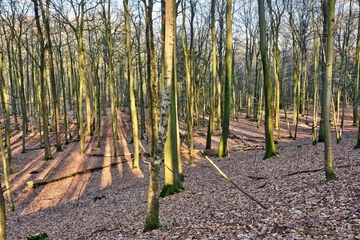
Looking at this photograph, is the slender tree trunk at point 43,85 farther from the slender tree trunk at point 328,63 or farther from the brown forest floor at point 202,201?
the slender tree trunk at point 328,63

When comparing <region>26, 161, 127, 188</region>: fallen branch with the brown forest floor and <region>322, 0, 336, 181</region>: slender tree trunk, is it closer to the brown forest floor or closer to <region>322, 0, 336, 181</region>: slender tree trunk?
the brown forest floor

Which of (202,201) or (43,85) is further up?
(43,85)

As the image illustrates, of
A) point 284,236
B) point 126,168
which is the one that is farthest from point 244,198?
point 126,168

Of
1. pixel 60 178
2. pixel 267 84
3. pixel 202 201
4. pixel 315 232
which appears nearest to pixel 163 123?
pixel 315 232

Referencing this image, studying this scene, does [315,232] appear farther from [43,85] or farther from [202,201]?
[43,85]

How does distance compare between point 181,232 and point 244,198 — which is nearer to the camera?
point 181,232

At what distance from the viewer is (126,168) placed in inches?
712

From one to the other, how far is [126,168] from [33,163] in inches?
275

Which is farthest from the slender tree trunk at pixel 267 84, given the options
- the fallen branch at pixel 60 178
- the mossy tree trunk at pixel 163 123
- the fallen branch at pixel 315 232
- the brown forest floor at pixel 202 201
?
the fallen branch at pixel 60 178

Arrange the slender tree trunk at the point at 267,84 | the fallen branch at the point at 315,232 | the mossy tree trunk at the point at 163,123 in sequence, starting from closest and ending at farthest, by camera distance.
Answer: the fallen branch at the point at 315,232 < the mossy tree trunk at the point at 163,123 < the slender tree trunk at the point at 267,84

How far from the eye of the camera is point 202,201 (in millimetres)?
9047

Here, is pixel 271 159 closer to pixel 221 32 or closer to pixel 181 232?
pixel 181 232

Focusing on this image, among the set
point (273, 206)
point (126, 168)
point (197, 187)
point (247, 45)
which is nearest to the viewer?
point (273, 206)

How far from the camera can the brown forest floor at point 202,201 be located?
5.61m
